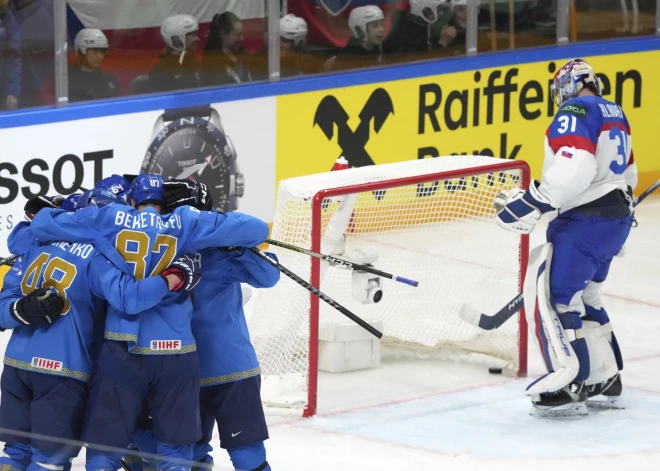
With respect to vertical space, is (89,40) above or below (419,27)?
above

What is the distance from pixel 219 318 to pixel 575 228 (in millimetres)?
1662

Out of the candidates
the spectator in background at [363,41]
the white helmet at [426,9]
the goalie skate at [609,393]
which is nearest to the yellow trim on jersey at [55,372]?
the goalie skate at [609,393]

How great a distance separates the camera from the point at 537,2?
9.02m

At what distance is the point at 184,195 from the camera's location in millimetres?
4195

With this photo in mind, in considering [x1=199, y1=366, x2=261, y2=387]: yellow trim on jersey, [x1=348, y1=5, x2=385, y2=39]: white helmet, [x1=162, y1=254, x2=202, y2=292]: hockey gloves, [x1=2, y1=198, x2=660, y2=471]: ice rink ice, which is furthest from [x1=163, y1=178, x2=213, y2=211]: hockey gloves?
[x1=348, y1=5, x2=385, y2=39]: white helmet

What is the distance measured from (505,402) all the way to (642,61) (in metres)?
4.31

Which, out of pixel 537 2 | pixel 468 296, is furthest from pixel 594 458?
pixel 537 2

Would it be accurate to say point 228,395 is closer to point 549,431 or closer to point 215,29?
point 549,431

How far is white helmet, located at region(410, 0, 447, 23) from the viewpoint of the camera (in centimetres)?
847

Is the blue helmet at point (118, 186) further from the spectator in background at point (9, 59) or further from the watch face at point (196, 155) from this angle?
the watch face at point (196, 155)

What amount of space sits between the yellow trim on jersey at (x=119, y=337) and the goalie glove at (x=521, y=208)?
1843mm

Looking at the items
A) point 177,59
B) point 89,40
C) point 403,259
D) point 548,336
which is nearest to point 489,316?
point 403,259

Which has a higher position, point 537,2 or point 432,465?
point 537,2

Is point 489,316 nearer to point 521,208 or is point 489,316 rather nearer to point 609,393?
point 609,393
